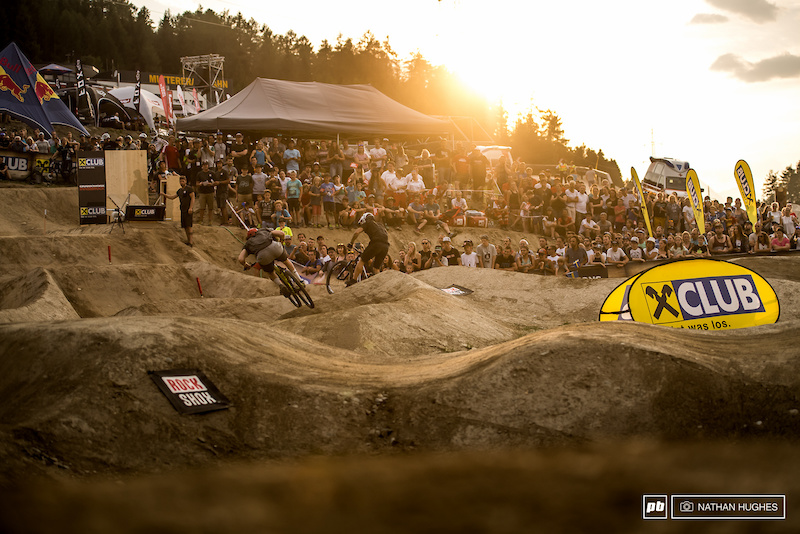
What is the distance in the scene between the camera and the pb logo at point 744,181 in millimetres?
17891

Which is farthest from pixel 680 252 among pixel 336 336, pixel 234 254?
pixel 234 254

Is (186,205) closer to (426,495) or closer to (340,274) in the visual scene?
(340,274)

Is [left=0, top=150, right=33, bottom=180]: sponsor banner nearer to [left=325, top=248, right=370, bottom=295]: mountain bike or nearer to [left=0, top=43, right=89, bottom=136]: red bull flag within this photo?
[left=0, top=43, right=89, bottom=136]: red bull flag

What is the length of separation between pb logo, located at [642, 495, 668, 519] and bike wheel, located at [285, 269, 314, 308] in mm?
8855

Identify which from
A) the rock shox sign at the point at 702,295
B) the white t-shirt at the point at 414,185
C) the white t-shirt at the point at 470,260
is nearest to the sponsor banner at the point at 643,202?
the white t-shirt at the point at 470,260

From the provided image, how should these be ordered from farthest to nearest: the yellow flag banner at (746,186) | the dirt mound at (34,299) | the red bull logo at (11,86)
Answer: the red bull logo at (11,86)
the yellow flag banner at (746,186)
the dirt mound at (34,299)

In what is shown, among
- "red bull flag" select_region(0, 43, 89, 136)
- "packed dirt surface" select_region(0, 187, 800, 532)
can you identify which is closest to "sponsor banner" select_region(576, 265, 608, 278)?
"packed dirt surface" select_region(0, 187, 800, 532)

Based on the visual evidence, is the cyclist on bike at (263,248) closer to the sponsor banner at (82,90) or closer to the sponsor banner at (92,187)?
the sponsor banner at (92,187)

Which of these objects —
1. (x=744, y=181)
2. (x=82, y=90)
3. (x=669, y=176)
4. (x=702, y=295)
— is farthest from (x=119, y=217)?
(x=669, y=176)

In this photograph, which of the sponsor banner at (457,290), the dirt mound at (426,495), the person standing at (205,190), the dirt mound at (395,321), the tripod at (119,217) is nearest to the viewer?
the dirt mound at (426,495)

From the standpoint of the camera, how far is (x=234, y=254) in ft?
65.4

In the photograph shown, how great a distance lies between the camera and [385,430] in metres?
6.06

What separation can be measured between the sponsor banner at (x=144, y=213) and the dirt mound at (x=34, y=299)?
4.20 metres

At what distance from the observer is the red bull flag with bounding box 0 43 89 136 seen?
71.5 feet
